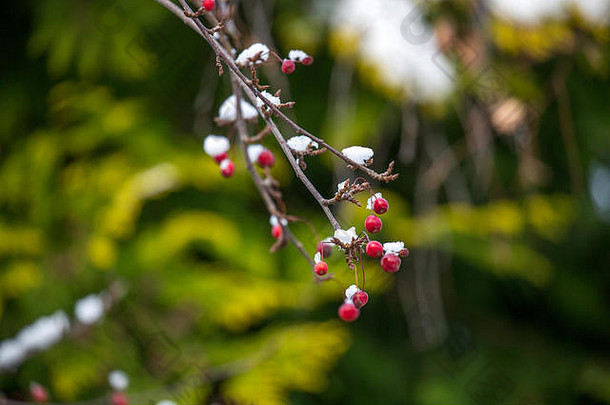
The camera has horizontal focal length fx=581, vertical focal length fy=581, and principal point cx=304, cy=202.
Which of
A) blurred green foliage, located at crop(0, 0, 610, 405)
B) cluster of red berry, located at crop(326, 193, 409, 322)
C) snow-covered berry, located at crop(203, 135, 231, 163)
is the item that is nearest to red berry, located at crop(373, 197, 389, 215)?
cluster of red berry, located at crop(326, 193, 409, 322)

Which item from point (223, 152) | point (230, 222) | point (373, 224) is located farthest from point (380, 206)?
point (230, 222)

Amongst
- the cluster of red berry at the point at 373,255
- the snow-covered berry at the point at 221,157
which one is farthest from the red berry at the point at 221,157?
the cluster of red berry at the point at 373,255

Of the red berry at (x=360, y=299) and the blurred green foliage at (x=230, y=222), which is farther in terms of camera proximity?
the blurred green foliage at (x=230, y=222)

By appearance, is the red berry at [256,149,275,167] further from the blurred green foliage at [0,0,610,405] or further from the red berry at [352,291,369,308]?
the blurred green foliage at [0,0,610,405]

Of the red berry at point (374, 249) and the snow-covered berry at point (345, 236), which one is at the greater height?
the snow-covered berry at point (345, 236)

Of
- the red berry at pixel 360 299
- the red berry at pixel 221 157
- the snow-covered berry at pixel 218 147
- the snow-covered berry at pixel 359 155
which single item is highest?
the snow-covered berry at pixel 218 147

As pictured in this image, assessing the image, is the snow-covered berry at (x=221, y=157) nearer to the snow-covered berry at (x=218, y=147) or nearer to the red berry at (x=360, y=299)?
the snow-covered berry at (x=218, y=147)

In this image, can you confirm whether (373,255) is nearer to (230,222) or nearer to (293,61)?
(293,61)
